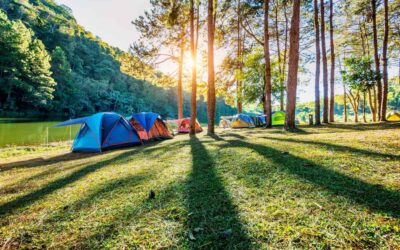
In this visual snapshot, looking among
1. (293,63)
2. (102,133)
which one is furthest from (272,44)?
(102,133)

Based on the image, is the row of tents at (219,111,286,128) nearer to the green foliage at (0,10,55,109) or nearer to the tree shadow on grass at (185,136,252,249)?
the tree shadow on grass at (185,136,252,249)

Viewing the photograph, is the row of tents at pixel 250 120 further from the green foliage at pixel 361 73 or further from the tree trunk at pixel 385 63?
the tree trunk at pixel 385 63

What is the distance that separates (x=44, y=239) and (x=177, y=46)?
15.9 m

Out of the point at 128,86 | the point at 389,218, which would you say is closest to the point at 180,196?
the point at 389,218

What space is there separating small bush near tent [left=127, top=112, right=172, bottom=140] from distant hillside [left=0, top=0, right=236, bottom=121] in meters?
5.88

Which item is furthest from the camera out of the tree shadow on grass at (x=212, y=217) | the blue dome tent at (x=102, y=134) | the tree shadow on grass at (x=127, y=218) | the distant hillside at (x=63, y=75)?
the distant hillside at (x=63, y=75)

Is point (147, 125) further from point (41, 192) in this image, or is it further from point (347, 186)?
point (347, 186)

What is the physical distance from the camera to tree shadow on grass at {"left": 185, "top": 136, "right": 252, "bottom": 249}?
5.32ft

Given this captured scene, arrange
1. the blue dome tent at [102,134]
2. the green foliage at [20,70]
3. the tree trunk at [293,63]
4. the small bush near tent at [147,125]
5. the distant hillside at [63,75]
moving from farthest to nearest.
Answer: the distant hillside at [63,75] < the green foliage at [20,70] < the small bush near tent at [147,125] < the blue dome tent at [102,134] < the tree trunk at [293,63]

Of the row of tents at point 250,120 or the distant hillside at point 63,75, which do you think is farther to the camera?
the distant hillside at point 63,75

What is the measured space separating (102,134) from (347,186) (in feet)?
29.4

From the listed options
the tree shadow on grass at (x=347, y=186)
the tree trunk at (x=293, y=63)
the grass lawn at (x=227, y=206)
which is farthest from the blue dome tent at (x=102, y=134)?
the tree shadow on grass at (x=347, y=186)

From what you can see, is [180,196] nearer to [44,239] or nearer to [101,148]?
[44,239]

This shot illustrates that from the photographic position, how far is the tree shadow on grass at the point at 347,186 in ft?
6.12
